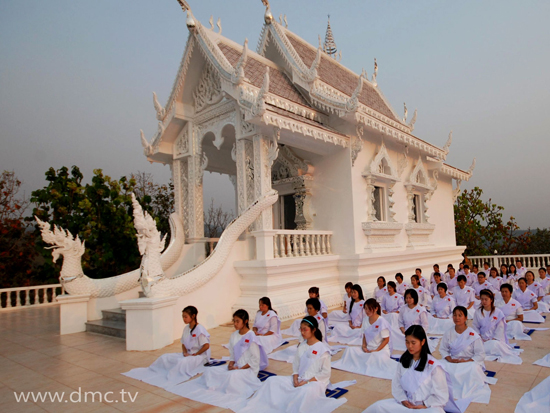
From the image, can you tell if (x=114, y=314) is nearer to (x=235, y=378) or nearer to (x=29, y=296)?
(x=235, y=378)

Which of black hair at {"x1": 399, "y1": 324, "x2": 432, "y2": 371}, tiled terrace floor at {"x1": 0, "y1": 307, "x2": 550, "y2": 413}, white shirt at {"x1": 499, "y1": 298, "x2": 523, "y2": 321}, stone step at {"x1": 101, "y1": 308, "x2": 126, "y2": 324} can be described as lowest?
tiled terrace floor at {"x1": 0, "y1": 307, "x2": 550, "y2": 413}

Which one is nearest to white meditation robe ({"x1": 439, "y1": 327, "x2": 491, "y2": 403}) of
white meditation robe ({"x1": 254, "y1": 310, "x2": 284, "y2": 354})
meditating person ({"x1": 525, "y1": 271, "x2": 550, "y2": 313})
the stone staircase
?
white meditation robe ({"x1": 254, "y1": 310, "x2": 284, "y2": 354})

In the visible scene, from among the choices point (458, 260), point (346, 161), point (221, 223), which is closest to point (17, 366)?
point (346, 161)

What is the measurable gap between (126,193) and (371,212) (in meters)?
7.91

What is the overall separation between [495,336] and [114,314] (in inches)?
240

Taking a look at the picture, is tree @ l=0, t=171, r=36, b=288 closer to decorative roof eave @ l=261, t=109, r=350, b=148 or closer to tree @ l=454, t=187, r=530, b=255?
decorative roof eave @ l=261, t=109, r=350, b=148

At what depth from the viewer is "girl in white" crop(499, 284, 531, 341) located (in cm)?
556

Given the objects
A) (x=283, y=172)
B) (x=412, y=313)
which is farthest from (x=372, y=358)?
(x=283, y=172)

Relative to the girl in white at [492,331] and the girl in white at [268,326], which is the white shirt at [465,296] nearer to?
the girl in white at [492,331]

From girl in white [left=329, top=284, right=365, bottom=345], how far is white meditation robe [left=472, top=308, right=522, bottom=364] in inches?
61.3

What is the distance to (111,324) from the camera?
22.4ft

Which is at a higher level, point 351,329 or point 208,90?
point 208,90

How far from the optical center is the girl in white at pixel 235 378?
3752mm

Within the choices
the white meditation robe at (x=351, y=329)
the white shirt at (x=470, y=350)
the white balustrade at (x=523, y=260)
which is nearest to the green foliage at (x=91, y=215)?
the white meditation robe at (x=351, y=329)
